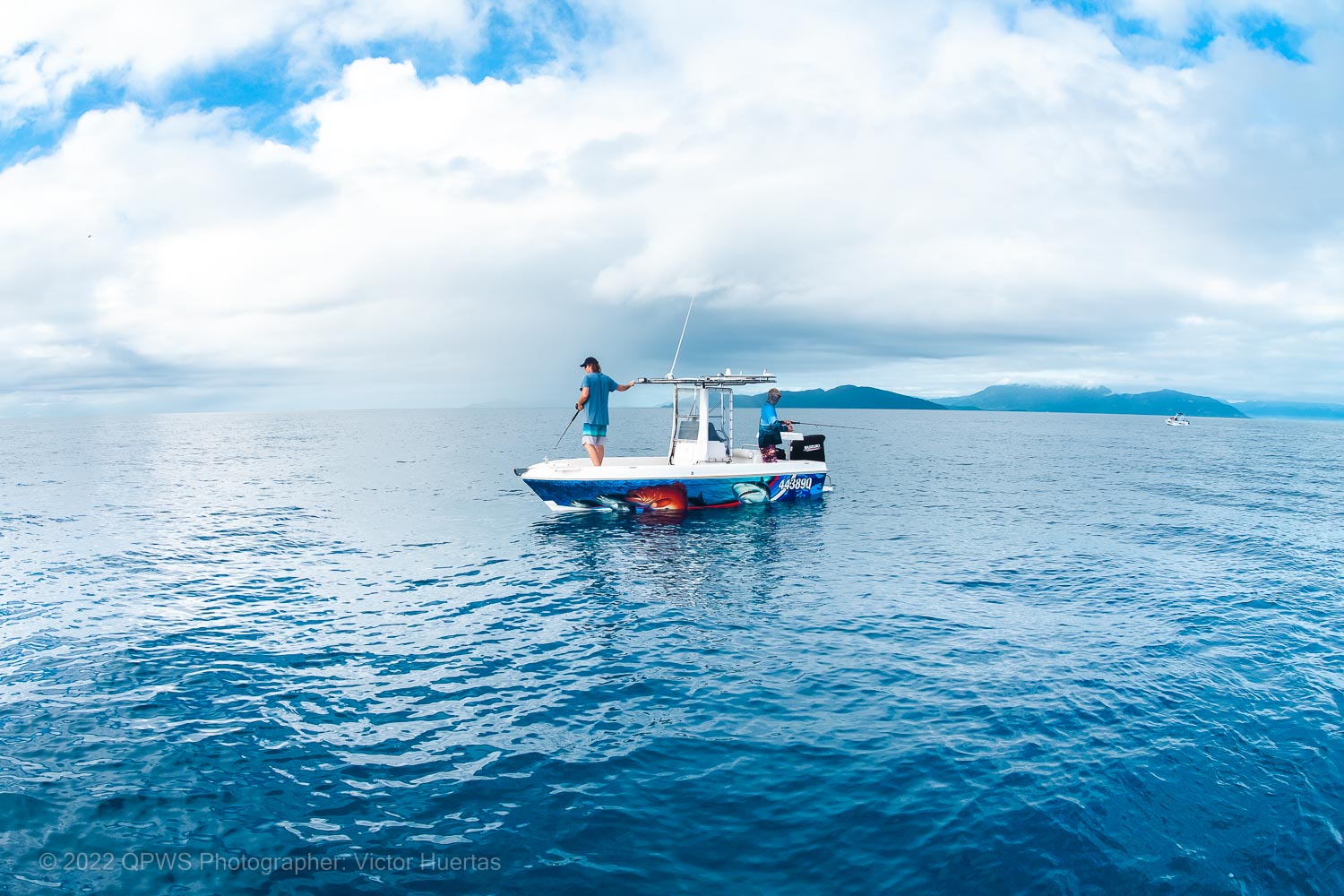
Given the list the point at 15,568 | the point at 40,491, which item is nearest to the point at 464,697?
the point at 15,568

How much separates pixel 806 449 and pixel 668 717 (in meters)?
25.0

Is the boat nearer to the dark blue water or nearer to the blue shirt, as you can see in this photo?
the blue shirt

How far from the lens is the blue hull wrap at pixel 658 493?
28141 millimetres

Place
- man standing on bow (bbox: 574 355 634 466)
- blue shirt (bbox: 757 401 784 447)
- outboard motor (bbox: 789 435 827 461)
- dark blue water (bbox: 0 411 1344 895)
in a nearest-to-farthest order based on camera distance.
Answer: dark blue water (bbox: 0 411 1344 895)
man standing on bow (bbox: 574 355 634 466)
blue shirt (bbox: 757 401 784 447)
outboard motor (bbox: 789 435 827 461)

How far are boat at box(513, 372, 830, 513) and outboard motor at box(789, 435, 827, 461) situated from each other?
463 millimetres

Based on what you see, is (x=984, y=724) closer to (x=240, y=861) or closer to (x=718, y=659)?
(x=718, y=659)

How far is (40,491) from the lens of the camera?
41.5 meters

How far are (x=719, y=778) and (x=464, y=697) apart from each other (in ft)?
15.4

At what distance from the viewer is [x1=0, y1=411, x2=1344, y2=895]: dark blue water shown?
24.4 ft

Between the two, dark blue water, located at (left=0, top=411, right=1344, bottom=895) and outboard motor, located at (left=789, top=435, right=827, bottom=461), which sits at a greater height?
outboard motor, located at (left=789, top=435, right=827, bottom=461)

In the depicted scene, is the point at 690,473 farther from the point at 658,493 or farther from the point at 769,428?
the point at 769,428

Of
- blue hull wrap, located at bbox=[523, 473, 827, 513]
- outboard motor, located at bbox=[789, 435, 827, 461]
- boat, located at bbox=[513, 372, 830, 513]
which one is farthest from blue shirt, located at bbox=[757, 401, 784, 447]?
blue hull wrap, located at bbox=[523, 473, 827, 513]

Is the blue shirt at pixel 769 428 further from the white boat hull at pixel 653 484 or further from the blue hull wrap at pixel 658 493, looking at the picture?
the blue hull wrap at pixel 658 493

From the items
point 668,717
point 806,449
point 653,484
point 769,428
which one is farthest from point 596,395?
point 668,717
